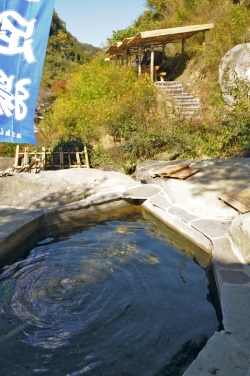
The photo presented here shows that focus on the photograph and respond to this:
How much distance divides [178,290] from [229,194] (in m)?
2.43

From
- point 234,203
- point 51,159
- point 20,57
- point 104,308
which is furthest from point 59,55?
point 104,308

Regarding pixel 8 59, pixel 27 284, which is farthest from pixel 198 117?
pixel 27 284

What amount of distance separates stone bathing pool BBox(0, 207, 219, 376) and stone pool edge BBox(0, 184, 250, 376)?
256 mm

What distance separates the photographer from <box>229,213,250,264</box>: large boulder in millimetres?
3643

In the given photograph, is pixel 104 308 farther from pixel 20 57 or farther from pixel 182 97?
pixel 182 97

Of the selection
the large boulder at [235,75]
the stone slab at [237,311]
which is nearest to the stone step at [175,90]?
the large boulder at [235,75]

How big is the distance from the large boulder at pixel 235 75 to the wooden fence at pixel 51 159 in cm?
530

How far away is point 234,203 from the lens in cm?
498

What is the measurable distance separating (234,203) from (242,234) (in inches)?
50.3

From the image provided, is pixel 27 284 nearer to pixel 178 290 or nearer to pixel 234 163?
pixel 178 290

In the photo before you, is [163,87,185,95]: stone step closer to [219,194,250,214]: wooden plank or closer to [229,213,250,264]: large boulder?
[219,194,250,214]: wooden plank

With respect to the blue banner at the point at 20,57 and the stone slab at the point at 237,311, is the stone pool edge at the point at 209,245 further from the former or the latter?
the blue banner at the point at 20,57

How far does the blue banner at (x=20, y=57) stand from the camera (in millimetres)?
5129

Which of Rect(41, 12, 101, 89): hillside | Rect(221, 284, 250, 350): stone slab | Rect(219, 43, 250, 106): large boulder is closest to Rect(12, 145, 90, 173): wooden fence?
Rect(219, 43, 250, 106): large boulder
